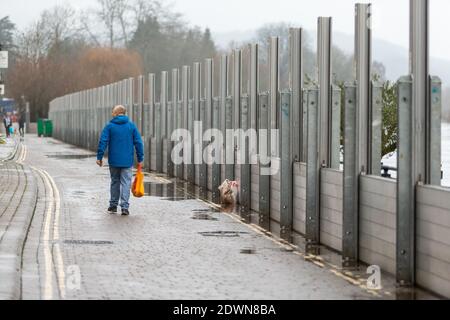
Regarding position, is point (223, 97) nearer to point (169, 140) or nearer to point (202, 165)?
point (202, 165)

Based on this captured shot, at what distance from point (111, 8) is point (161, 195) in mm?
105584

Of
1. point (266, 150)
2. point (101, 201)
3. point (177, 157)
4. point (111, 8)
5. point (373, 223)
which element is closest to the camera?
point (373, 223)

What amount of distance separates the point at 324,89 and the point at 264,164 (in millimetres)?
4305

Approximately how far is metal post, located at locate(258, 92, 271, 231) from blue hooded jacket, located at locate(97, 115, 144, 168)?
214cm

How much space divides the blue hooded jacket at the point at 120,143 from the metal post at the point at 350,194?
6423 millimetres

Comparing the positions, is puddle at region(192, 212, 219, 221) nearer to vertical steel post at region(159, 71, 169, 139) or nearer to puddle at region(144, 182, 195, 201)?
puddle at region(144, 182, 195, 201)

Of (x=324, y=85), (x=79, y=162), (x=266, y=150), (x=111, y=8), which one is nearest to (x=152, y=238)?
(x=324, y=85)

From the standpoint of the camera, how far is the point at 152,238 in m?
15.4

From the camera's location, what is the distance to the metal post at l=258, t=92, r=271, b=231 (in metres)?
19.4

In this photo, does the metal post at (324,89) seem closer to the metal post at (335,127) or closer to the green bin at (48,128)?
the metal post at (335,127)

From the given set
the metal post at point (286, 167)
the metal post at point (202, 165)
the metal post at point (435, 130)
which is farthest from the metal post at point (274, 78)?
the metal post at point (435, 130)

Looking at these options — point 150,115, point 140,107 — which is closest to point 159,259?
point 150,115
